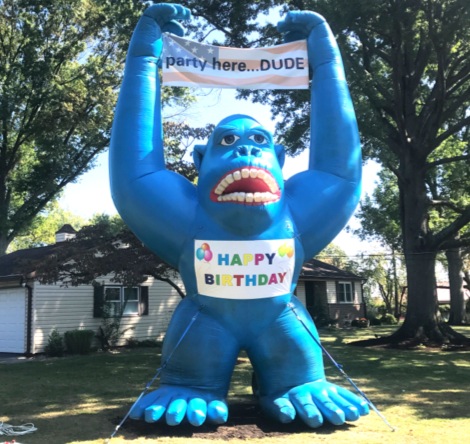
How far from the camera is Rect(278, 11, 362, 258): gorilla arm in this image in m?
5.85

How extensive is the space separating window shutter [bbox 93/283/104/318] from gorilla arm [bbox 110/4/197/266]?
32.8 ft

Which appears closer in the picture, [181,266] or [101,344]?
[181,266]

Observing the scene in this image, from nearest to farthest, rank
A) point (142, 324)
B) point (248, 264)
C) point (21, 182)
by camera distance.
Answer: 1. point (248, 264)
2. point (142, 324)
3. point (21, 182)

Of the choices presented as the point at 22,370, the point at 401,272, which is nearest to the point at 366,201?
the point at 401,272

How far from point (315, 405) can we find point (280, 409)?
1.17 feet

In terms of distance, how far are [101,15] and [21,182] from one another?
655 centimetres

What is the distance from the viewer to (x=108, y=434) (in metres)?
4.97

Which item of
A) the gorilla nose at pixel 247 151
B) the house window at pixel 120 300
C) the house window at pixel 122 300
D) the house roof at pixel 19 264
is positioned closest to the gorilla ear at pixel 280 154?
the gorilla nose at pixel 247 151

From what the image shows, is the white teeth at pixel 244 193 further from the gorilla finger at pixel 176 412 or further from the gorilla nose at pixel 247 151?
the gorilla finger at pixel 176 412

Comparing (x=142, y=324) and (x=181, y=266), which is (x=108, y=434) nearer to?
(x=181, y=266)

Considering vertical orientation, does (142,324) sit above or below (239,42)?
below

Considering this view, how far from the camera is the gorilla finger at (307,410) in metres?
4.80

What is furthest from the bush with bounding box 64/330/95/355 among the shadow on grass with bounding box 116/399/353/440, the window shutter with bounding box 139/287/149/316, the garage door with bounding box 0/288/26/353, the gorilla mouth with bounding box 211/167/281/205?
the gorilla mouth with bounding box 211/167/281/205

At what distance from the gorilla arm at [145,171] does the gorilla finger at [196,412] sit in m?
1.57
